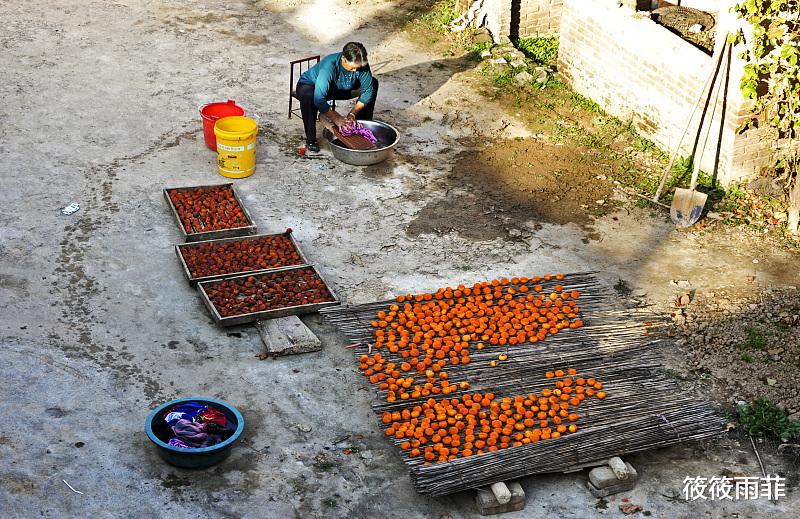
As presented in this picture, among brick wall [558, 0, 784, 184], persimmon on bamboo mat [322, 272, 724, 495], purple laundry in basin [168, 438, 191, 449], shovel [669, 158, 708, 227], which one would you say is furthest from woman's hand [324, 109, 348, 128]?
purple laundry in basin [168, 438, 191, 449]

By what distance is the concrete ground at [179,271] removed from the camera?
577 cm

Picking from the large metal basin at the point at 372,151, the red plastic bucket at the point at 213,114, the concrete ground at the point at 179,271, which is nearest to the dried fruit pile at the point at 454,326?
the concrete ground at the point at 179,271

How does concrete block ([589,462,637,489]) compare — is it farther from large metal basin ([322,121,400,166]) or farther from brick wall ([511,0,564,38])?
brick wall ([511,0,564,38])

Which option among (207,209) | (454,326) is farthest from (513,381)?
(207,209)

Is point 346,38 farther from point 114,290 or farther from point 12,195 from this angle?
point 114,290

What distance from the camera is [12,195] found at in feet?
28.3

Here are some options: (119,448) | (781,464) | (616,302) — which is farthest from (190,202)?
(781,464)

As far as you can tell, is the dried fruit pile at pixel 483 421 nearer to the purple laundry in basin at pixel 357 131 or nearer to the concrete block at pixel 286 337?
the concrete block at pixel 286 337

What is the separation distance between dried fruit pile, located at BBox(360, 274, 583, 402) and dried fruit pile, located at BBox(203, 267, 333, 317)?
0.68 m

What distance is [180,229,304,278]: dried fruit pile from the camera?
765 centimetres

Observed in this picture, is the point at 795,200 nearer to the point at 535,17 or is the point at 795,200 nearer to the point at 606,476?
the point at 606,476

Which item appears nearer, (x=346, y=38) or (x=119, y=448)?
(x=119, y=448)

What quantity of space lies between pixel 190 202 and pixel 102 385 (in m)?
2.52

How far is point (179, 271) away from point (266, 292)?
882 mm
